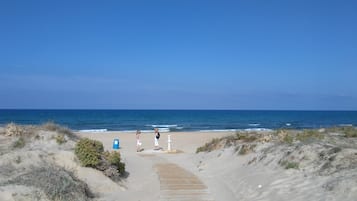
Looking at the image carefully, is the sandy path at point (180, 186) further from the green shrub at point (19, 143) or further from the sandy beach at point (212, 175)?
the green shrub at point (19, 143)

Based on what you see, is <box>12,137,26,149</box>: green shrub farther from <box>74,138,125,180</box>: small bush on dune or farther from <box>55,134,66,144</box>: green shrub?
<box>74,138,125,180</box>: small bush on dune

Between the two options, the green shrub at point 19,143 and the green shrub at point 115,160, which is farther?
the green shrub at point 19,143

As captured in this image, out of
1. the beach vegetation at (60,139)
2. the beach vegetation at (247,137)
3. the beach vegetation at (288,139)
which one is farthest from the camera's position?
the beach vegetation at (247,137)

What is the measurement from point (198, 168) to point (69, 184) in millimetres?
Answer: 8421

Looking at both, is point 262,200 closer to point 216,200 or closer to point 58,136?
point 216,200

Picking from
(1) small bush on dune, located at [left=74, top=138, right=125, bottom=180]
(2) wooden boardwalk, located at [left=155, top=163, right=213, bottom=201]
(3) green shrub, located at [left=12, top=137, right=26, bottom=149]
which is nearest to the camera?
(2) wooden boardwalk, located at [left=155, top=163, right=213, bottom=201]

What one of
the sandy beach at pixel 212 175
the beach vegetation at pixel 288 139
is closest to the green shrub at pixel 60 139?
the sandy beach at pixel 212 175

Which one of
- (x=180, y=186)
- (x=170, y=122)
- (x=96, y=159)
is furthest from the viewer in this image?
(x=170, y=122)

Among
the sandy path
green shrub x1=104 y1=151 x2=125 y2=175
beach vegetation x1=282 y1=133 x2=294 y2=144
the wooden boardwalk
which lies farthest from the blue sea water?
beach vegetation x1=282 y1=133 x2=294 y2=144

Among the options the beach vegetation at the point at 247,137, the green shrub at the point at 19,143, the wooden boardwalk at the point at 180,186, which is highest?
the green shrub at the point at 19,143

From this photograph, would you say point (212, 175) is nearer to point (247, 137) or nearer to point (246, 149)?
point (246, 149)

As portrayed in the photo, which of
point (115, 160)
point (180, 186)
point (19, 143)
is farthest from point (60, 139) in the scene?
point (180, 186)

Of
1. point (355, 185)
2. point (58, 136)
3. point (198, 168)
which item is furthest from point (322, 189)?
point (58, 136)

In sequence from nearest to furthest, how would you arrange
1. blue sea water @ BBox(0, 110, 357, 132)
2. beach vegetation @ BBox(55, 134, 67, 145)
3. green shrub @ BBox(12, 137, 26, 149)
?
1. green shrub @ BBox(12, 137, 26, 149)
2. beach vegetation @ BBox(55, 134, 67, 145)
3. blue sea water @ BBox(0, 110, 357, 132)
